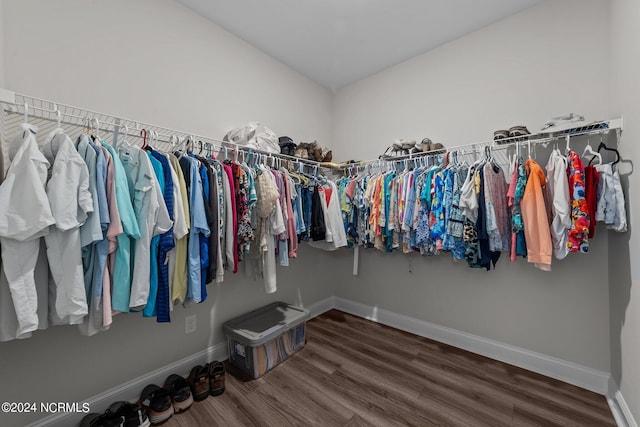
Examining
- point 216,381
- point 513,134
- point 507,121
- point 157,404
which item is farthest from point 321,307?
point 507,121

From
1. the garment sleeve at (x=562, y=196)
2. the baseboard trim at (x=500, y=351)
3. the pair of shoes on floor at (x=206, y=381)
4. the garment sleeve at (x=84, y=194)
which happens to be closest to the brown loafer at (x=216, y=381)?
the pair of shoes on floor at (x=206, y=381)

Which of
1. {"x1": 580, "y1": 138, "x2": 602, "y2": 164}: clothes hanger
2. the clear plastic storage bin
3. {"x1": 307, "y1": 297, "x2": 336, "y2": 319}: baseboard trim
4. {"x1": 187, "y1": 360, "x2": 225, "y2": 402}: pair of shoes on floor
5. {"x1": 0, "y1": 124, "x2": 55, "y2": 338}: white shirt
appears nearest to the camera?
{"x1": 0, "y1": 124, "x2": 55, "y2": 338}: white shirt

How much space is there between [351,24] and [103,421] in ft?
10.7

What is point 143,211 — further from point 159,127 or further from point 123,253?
point 159,127

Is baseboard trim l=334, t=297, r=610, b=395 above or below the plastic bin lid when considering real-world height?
below

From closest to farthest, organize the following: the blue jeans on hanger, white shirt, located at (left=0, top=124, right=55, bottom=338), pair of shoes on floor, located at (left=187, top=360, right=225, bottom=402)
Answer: white shirt, located at (left=0, top=124, right=55, bottom=338)
pair of shoes on floor, located at (left=187, top=360, right=225, bottom=402)
the blue jeans on hanger

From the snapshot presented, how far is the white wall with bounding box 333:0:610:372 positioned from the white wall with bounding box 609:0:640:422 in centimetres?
12

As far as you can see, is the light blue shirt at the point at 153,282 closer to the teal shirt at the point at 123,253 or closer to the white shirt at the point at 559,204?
the teal shirt at the point at 123,253

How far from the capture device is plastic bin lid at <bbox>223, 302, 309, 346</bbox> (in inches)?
73.8

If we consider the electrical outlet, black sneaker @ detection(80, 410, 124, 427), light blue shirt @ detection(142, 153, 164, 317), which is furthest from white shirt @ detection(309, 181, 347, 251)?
black sneaker @ detection(80, 410, 124, 427)

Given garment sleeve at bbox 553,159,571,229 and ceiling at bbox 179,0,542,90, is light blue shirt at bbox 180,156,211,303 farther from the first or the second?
garment sleeve at bbox 553,159,571,229

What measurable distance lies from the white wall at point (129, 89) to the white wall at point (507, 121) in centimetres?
137

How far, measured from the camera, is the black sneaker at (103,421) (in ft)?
4.39

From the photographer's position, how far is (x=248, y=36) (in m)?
2.31
